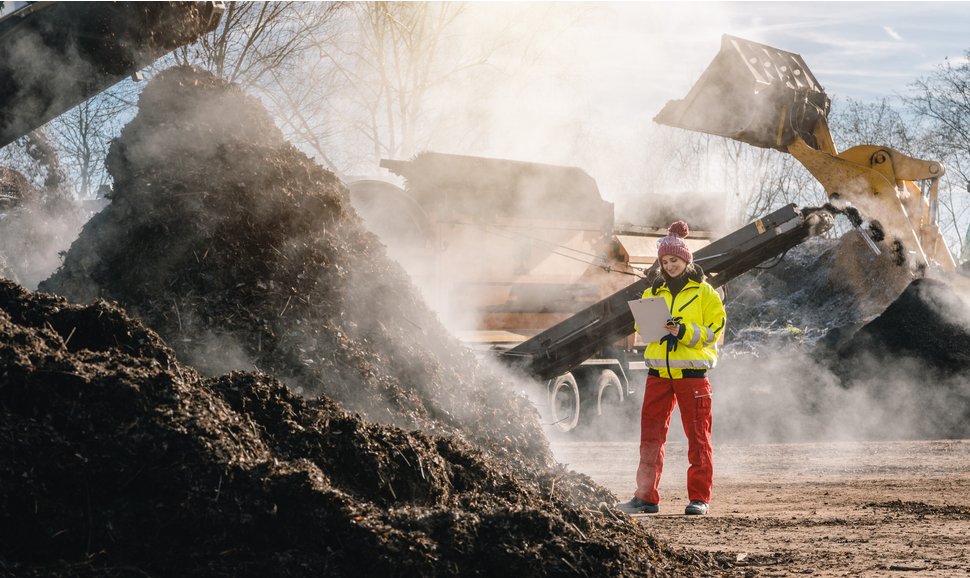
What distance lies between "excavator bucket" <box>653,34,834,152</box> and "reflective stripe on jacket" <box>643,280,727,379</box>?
161 inches

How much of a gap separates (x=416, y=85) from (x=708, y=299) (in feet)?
45.7

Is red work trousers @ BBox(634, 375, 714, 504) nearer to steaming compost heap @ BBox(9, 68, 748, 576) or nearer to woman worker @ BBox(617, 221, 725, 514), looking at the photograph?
woman worker @ BBox(617, 221, 725, 514)

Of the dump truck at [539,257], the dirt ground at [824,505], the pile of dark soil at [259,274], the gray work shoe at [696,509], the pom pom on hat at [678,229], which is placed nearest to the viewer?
the dirt ground at [824,505]

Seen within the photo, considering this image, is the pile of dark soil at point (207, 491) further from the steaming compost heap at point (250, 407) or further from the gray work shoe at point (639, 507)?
the gray work shoe at point (639, 507)

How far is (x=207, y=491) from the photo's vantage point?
6.64ft

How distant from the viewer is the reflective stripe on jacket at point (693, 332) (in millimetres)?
4164

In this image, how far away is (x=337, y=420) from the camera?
256 cm

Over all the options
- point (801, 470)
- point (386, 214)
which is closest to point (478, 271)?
point (386, 214)

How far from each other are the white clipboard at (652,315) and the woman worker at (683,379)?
0.05 m

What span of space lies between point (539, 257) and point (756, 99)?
322 centimetres

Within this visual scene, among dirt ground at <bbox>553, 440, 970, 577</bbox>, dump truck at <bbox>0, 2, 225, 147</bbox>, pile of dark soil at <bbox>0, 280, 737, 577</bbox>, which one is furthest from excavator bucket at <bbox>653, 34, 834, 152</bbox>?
pile of dark soil at <bbox>0, 280, 737, 577</bbox>

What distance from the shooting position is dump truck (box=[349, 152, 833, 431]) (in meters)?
6.55

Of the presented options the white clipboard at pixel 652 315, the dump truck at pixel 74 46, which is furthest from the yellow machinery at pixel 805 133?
the dump truck at pixel 74 46

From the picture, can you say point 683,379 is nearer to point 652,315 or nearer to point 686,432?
point 686,432
